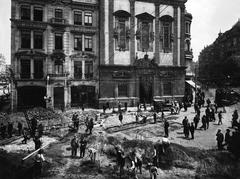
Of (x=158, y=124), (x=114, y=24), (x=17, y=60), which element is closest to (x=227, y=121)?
(x=158, y=124)

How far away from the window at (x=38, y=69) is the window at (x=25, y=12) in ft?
20.7

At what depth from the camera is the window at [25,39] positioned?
2933 cm

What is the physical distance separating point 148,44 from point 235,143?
77.2ft

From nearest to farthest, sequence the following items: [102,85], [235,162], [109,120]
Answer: [235,162], [109,120], [102,85]

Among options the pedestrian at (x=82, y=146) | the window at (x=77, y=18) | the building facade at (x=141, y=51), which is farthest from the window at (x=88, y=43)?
the pedestrian at (x=82, y=146)

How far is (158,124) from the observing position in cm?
2269

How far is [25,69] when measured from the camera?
29594 millimetres

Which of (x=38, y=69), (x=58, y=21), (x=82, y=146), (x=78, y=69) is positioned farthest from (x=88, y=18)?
(x=82, y=146)

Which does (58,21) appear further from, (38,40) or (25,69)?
(25,69)

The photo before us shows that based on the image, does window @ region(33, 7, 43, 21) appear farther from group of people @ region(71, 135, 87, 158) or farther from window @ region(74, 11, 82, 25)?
group of people @ region(71, 135, 87, 158)

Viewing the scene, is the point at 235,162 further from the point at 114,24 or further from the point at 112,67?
the point at 114,24

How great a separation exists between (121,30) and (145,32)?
4.26 m

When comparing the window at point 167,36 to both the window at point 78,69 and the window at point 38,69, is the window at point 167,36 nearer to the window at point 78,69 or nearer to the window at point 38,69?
the window at point 78,69

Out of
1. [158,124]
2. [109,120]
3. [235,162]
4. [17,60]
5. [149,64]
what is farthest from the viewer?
[149,64]
